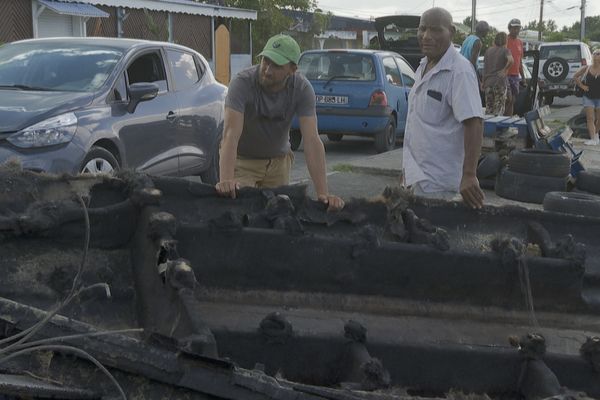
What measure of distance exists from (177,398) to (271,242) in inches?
48.3

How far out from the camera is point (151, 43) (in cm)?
916

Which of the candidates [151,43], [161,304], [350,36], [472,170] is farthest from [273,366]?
[350,36]

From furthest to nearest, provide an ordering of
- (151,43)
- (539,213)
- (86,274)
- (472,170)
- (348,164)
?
(348,164) < (151,43) < (472,170) < (539,213) < (86,274)

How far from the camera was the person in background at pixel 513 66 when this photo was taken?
15844 millimetres

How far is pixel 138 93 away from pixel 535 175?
4.34 metres

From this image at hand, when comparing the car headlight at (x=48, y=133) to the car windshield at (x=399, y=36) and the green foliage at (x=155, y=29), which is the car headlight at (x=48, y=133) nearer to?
the car windshield at (x=399, y=36)

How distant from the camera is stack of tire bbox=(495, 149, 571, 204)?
8797 millimetres

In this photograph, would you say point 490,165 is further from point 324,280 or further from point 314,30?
point 314,30

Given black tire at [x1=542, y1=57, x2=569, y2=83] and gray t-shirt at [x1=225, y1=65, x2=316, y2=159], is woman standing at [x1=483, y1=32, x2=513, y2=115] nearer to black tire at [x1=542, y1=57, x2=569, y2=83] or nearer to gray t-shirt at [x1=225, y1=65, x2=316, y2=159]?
gray t-shirt at [x1=225, y1=65, x2=316, y2=159]

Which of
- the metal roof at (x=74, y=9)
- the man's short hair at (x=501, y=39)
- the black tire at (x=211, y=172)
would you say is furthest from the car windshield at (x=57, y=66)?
the metal roof at (x=74, y=9)

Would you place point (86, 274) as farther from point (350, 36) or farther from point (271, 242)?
point (350, 36)

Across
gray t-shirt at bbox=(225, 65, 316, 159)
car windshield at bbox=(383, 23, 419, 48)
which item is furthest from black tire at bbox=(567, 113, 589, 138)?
gray t-shirt at bbox=(225, 65, 316, 159)

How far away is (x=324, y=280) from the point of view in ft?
11.7

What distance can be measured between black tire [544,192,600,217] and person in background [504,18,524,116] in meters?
10.5
